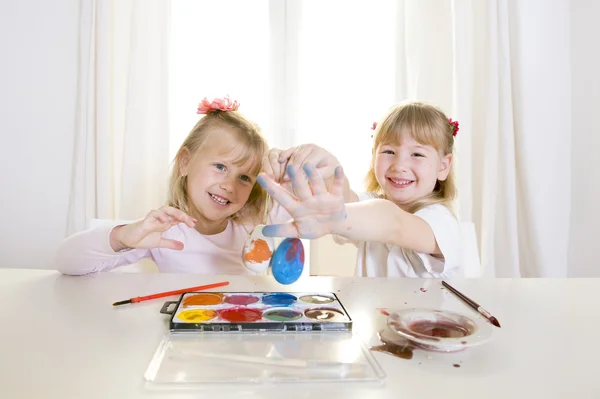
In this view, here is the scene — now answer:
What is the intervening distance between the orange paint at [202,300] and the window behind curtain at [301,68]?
5.26 ft

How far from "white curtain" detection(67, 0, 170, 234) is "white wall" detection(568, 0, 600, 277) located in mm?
1861

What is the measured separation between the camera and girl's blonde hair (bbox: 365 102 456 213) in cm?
125

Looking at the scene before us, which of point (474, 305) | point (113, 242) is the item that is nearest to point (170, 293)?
point (113, 242)

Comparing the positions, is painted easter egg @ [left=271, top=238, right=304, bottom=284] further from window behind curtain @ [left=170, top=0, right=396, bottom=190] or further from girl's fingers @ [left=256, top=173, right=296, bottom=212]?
window behind curtain @ [left=170, top=0, right=396, bottom=190]

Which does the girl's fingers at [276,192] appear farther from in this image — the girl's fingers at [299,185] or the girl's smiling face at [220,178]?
the girl's smiling face at [220,178]

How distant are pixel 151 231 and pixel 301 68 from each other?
60.2 inches

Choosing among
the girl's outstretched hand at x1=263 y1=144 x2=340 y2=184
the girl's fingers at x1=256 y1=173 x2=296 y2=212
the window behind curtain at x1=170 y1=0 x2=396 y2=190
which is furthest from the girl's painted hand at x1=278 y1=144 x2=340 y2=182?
the window behind curtain at x1=170 y1=0 x2=396 y2=190

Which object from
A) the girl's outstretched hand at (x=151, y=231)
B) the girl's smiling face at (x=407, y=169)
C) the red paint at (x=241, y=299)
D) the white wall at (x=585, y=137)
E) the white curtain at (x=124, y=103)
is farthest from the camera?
the white wall at (x=585, y=137)

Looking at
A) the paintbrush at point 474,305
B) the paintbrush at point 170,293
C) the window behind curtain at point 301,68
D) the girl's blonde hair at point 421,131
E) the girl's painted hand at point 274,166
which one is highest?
the window behind curtain at point 301,68

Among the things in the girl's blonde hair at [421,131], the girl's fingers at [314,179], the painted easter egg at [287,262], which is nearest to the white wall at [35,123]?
the girl's blonde hair at [421,131]

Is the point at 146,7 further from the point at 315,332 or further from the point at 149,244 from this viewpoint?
the point at 315,332

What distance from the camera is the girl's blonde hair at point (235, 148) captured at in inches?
52.5

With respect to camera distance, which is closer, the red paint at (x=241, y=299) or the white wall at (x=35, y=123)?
the red paint at (x=241, y=299)

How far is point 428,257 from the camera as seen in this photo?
3.60ft
